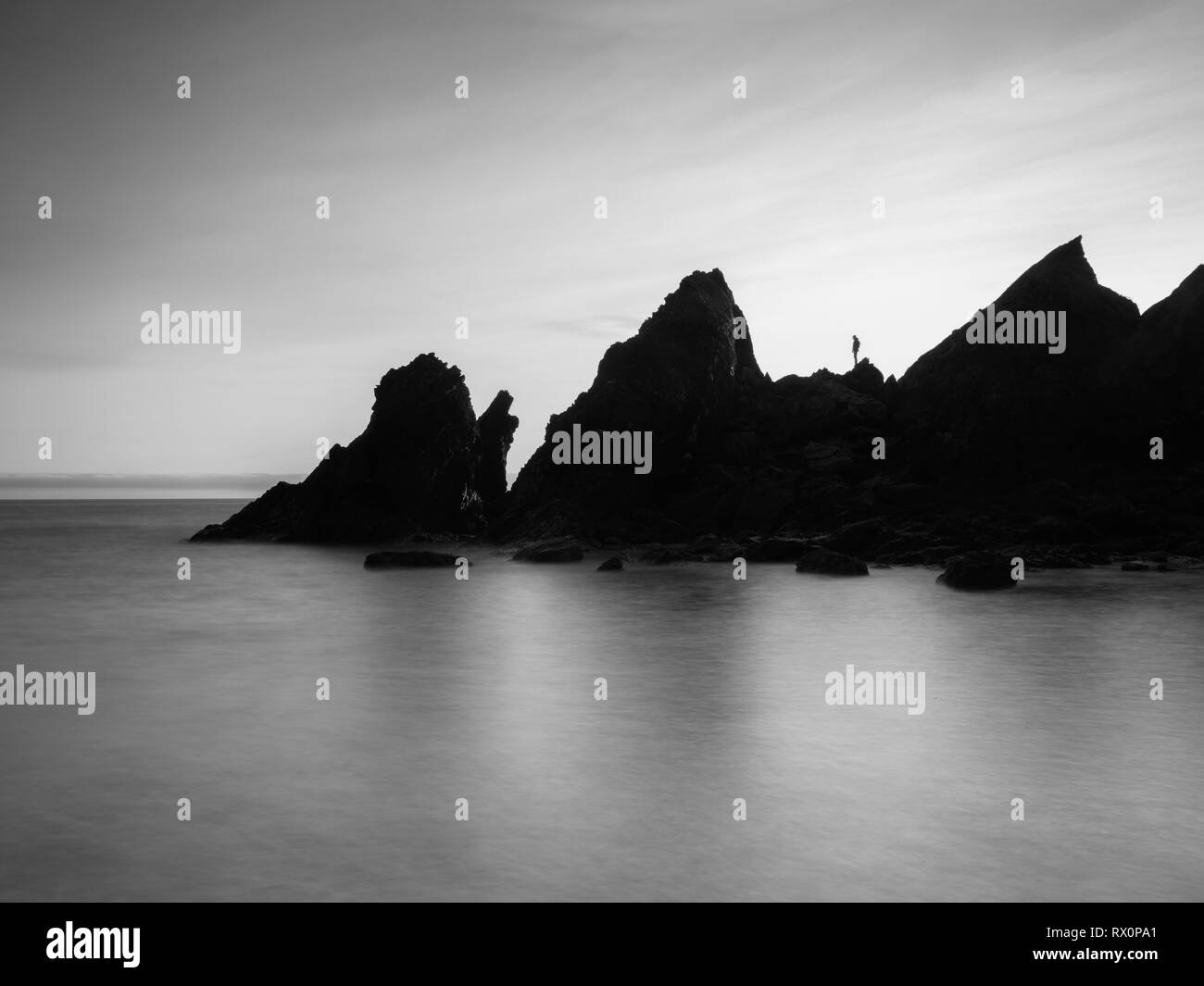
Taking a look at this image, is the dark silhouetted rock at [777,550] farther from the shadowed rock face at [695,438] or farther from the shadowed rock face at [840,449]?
the shadowed rock face at [695,438]

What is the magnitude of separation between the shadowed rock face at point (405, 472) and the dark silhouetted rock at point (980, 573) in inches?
1467

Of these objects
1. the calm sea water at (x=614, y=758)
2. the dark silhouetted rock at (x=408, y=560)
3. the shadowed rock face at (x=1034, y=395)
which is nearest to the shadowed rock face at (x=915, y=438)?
the shadowed rock face at (x=1034, y=395)

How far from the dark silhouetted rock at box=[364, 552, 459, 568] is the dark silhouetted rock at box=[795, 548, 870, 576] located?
58.1 feet

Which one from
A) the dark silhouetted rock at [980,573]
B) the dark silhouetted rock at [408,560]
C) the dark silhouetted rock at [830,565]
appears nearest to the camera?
the dark silhouetted rock at [980,573]

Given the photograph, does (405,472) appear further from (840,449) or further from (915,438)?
(915,438)

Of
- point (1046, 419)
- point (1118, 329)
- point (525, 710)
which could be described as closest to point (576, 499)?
point (1046, 419)

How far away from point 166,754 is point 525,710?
601 cm

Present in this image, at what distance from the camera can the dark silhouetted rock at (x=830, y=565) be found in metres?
40.2

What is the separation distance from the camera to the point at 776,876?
9297 millimetres

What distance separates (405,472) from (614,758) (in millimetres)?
55271

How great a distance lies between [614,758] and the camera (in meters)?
13.9

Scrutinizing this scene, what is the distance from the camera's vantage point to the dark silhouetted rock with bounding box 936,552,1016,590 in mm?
35281

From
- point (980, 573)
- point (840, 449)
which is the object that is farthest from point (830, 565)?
point (840, 449)
